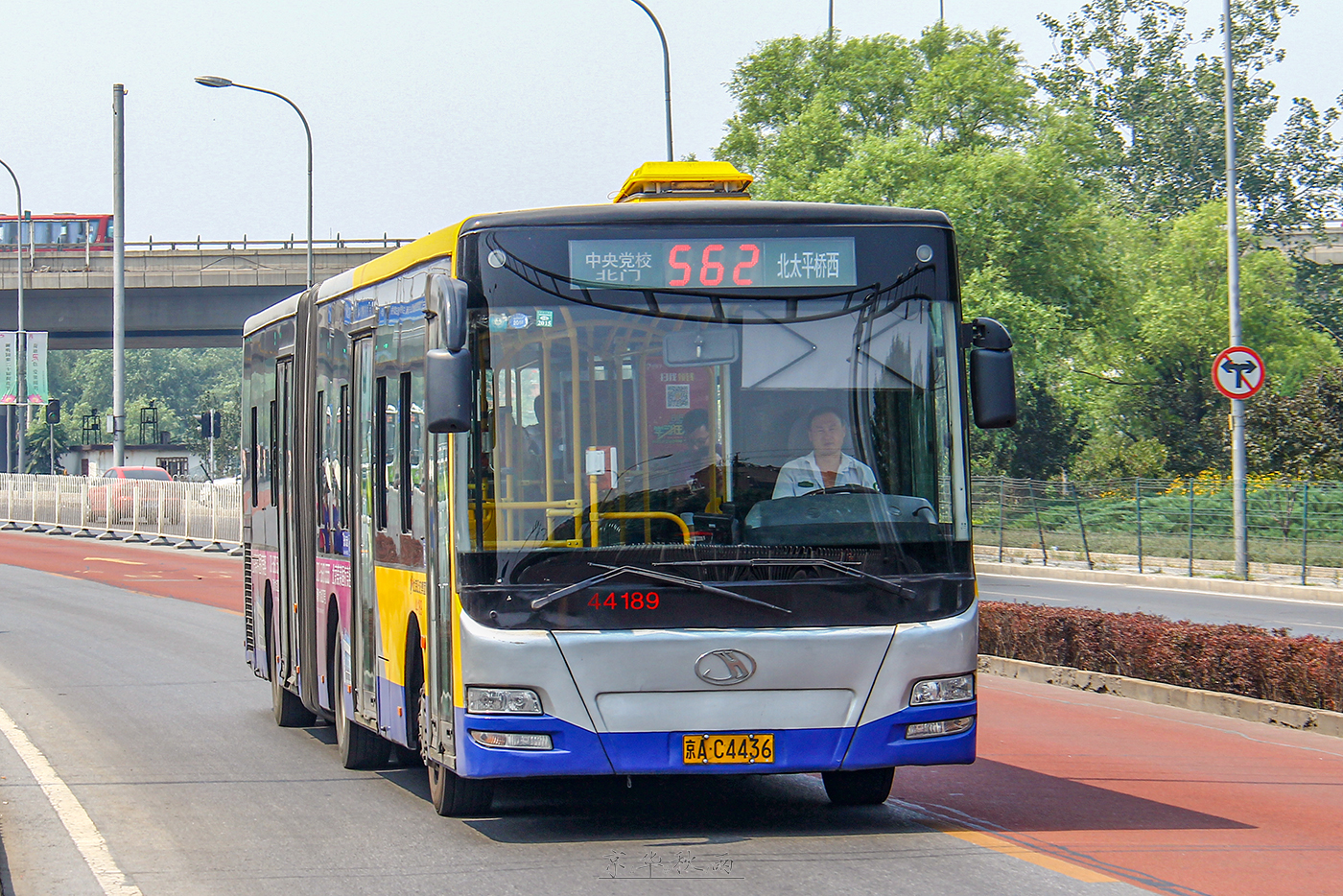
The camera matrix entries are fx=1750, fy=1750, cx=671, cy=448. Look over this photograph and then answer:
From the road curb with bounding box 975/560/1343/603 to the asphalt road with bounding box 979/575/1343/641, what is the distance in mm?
289

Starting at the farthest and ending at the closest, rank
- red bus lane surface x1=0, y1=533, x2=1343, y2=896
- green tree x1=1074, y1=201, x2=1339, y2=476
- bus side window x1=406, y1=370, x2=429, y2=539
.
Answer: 1. green tree x1=1074, y1=201, x2=1339, y2=476
2. bus side window x1=406, y1=370, x2=429, y2=539
3. red bus lane surface x1=0, y1=533, x2=1343, y2=896

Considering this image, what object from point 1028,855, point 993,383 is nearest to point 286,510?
point 993,383

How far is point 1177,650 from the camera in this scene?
1364 cm

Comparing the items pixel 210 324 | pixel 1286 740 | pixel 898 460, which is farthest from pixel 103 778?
pixel 210 324

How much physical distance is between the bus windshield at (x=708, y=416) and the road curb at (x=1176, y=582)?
20.7 m

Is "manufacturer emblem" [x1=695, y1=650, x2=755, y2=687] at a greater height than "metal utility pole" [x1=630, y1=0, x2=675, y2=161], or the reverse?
"metal utility pole" [x1=630, y1=0, x2=675, y2=161]

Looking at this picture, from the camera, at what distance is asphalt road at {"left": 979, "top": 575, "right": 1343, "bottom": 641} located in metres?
21.8

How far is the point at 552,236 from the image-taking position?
801 cm

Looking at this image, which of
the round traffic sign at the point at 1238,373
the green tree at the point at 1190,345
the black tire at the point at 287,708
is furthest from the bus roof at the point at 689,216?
the green tree at the point at 1190,345

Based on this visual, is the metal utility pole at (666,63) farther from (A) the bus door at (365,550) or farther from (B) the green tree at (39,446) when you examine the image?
(B) the green tree at (39,446)

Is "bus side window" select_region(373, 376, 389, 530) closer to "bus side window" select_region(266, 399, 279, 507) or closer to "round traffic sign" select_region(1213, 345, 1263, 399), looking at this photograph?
"bus side window" select_region(266, 399, 279, 507)

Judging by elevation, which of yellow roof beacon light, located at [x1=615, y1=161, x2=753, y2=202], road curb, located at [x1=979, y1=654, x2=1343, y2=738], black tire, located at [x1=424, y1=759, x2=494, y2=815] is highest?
yellow roof beacon light, located at [x1=615, y1=161, x2=753, y2=202]

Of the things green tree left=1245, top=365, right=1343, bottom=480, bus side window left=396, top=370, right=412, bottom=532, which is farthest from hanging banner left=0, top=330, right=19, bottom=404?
bus side window left=396, top=370, right=412, bottom=532

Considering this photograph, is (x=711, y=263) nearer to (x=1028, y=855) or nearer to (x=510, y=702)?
(x=510, y=702)
